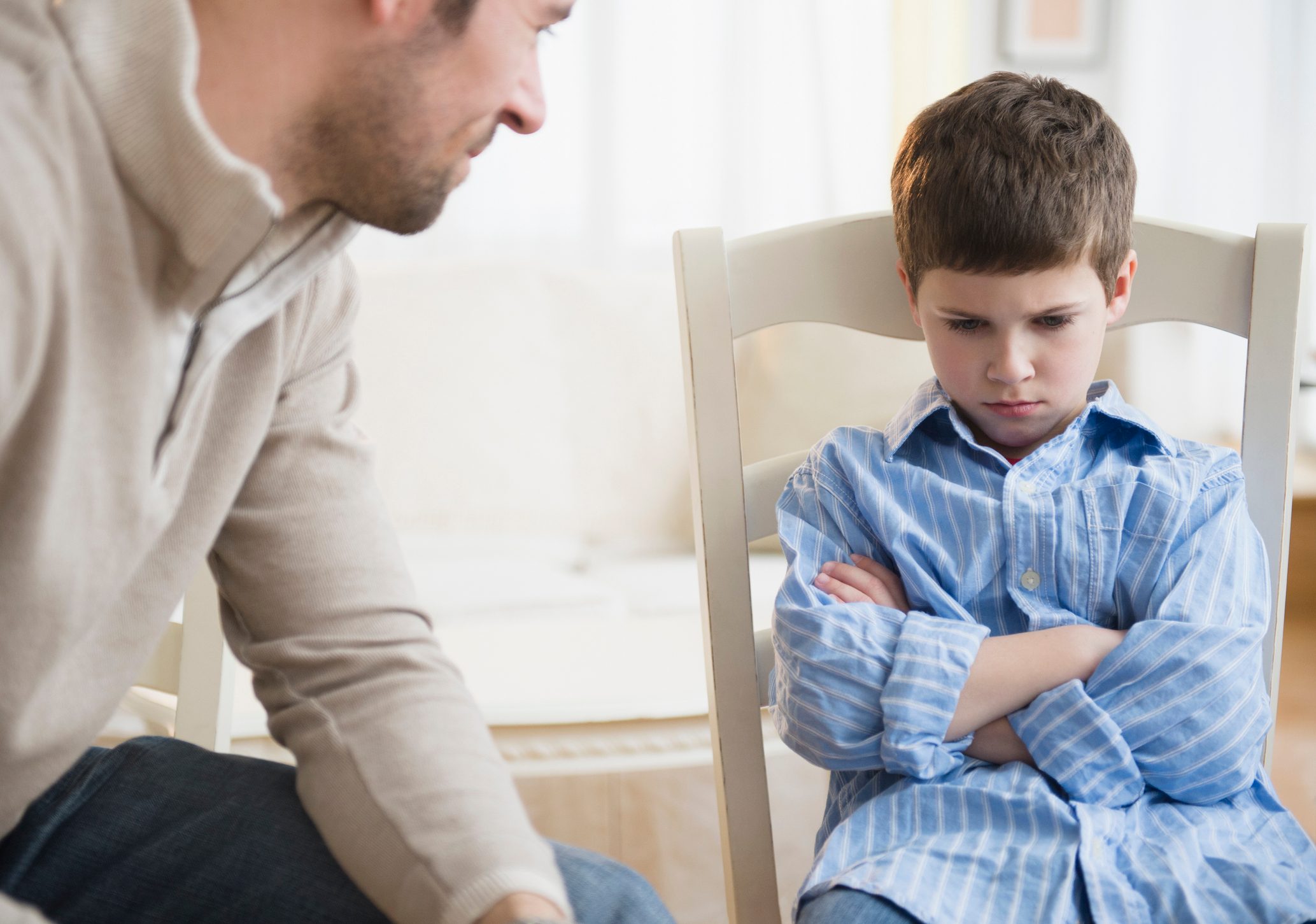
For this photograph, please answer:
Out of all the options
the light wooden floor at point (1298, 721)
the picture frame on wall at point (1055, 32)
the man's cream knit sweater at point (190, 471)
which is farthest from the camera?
the picture frame on wall at point (1055, 32)

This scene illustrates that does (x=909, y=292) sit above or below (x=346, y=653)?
above

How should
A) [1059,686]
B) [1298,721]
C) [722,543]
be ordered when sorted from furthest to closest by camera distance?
[1298,721], [722,543], [1059,686]

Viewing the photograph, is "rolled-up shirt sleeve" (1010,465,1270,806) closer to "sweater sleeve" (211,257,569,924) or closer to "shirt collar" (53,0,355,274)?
"sweater sleeve" (211,257,569,924)

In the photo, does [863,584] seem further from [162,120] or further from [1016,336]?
[162,120]

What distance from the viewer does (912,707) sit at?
792 mm

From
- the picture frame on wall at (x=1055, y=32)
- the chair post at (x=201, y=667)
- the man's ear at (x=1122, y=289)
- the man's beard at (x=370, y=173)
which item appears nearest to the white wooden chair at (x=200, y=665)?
the chair post at (x=201, y=667)

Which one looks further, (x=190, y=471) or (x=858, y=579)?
(x=858, y=579)

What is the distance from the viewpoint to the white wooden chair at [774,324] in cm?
91

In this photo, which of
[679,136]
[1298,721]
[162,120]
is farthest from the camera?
[679,136]

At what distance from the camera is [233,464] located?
724 millimetres

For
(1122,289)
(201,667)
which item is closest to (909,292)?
(1122,289)

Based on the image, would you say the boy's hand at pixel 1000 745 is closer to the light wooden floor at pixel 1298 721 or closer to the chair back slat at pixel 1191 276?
the chair back slat at pixel 1191 276

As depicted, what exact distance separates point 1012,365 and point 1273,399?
250 mm

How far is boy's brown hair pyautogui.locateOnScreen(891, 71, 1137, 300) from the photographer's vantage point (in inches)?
34.0
